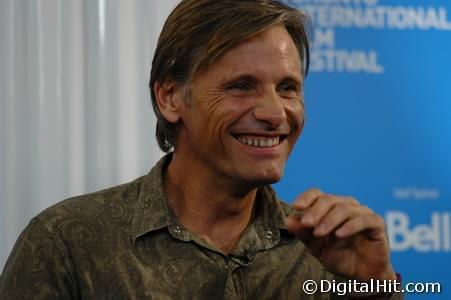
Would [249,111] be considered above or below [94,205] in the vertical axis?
above

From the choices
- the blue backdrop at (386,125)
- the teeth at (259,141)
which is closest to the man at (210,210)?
the teeth at (259,141)

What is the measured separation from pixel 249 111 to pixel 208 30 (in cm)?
16

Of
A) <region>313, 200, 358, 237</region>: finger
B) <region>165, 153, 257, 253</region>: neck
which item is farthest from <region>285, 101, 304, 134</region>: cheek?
<region>313, 200, 358, 237</region>: finger

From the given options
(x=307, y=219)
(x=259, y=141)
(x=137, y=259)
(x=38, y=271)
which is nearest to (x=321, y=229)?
(x=307, y=219)

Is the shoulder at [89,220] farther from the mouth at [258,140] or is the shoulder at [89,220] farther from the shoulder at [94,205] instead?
the mouth at [258,140]

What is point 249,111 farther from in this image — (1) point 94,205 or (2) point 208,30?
(1) point 94,205

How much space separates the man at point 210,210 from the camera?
122 centimetres

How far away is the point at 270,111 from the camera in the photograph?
4.05 feet

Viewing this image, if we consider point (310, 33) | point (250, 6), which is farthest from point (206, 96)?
point (310, 33)

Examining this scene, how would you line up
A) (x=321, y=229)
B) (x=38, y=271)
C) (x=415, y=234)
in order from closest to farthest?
(x=321, y=229) → (x=38, y=271) → (x=415, y=234)

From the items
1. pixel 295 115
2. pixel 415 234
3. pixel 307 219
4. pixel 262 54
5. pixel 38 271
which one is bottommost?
pixel 415 234

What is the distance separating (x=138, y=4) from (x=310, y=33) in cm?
52

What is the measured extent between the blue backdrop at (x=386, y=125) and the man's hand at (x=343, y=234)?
64 centimetres

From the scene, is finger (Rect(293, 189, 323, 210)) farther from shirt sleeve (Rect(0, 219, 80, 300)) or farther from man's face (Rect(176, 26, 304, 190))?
shirt sleeve (Rect(0, 219, 80, 300))
